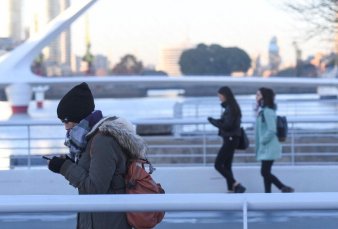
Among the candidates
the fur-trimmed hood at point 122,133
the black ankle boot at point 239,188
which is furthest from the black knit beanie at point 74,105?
the black ankle boot at point 239,188

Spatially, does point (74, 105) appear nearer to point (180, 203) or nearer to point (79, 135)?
point (79, 135)

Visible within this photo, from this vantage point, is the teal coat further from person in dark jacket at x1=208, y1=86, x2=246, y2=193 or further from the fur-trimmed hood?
the fur-trimmed hood

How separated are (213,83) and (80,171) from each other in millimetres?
40432

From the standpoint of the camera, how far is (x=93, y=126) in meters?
4.06

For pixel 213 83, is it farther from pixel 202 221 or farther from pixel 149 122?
pixel 202 221

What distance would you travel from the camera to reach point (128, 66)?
65.8m

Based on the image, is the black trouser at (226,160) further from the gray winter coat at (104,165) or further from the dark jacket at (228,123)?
the gray winter coat at (104,165)

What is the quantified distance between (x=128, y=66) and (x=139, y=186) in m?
62.0

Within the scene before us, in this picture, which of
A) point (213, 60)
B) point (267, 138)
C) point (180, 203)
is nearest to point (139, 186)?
point (180, 203)

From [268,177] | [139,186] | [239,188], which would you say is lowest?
[239,188]

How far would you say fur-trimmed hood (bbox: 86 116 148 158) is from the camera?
3.92 m

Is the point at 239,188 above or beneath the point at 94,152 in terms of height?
beneath

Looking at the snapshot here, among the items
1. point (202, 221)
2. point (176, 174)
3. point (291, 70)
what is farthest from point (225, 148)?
point (291, 70)

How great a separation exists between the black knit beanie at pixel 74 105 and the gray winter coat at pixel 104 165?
0.52ft
